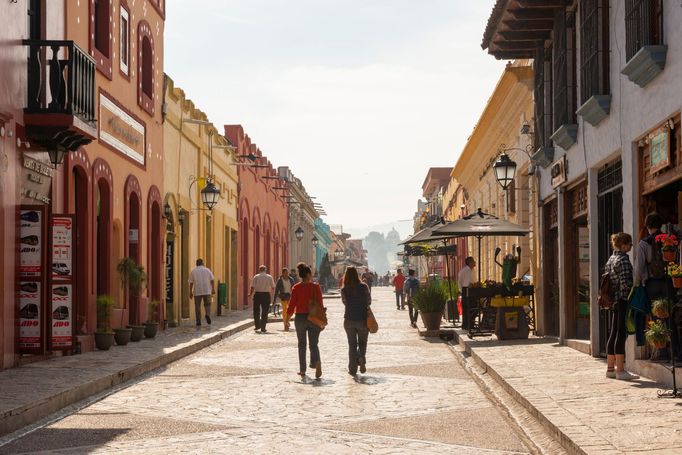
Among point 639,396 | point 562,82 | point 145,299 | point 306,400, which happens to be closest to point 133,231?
point 145,299

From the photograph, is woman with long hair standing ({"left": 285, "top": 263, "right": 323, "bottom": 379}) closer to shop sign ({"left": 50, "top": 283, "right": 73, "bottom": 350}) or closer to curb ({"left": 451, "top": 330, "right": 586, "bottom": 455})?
curb ({"left": 451, "top": 330, "right": 586, "bottom": 455})

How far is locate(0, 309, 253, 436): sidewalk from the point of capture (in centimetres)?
1019

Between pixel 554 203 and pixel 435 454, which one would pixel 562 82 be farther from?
pixel 435 454

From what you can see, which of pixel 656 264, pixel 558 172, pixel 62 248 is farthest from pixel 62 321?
pixel 656 264

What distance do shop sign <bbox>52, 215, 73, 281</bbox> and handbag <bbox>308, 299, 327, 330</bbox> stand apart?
12.7 feet

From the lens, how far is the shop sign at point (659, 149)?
11203 millimetres

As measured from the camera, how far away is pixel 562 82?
58.3 ft

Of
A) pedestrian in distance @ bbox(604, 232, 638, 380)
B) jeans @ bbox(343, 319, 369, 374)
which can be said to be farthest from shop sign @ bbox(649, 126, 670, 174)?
jeans @ bbox(343, 319, 369, 374)

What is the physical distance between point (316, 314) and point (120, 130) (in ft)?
26.7

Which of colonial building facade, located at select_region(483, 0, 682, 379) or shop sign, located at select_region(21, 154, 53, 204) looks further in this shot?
shop sign, located at select_region(21, 154, 53, 204)

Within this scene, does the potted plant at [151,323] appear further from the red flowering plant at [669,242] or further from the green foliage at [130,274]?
the red flowering plant at [669,242]

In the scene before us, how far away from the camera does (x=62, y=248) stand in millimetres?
16078

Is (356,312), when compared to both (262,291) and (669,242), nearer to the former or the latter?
(669,242)

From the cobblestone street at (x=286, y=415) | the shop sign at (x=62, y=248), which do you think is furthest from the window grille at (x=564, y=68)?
the shop sign at (x=62, y=248)
